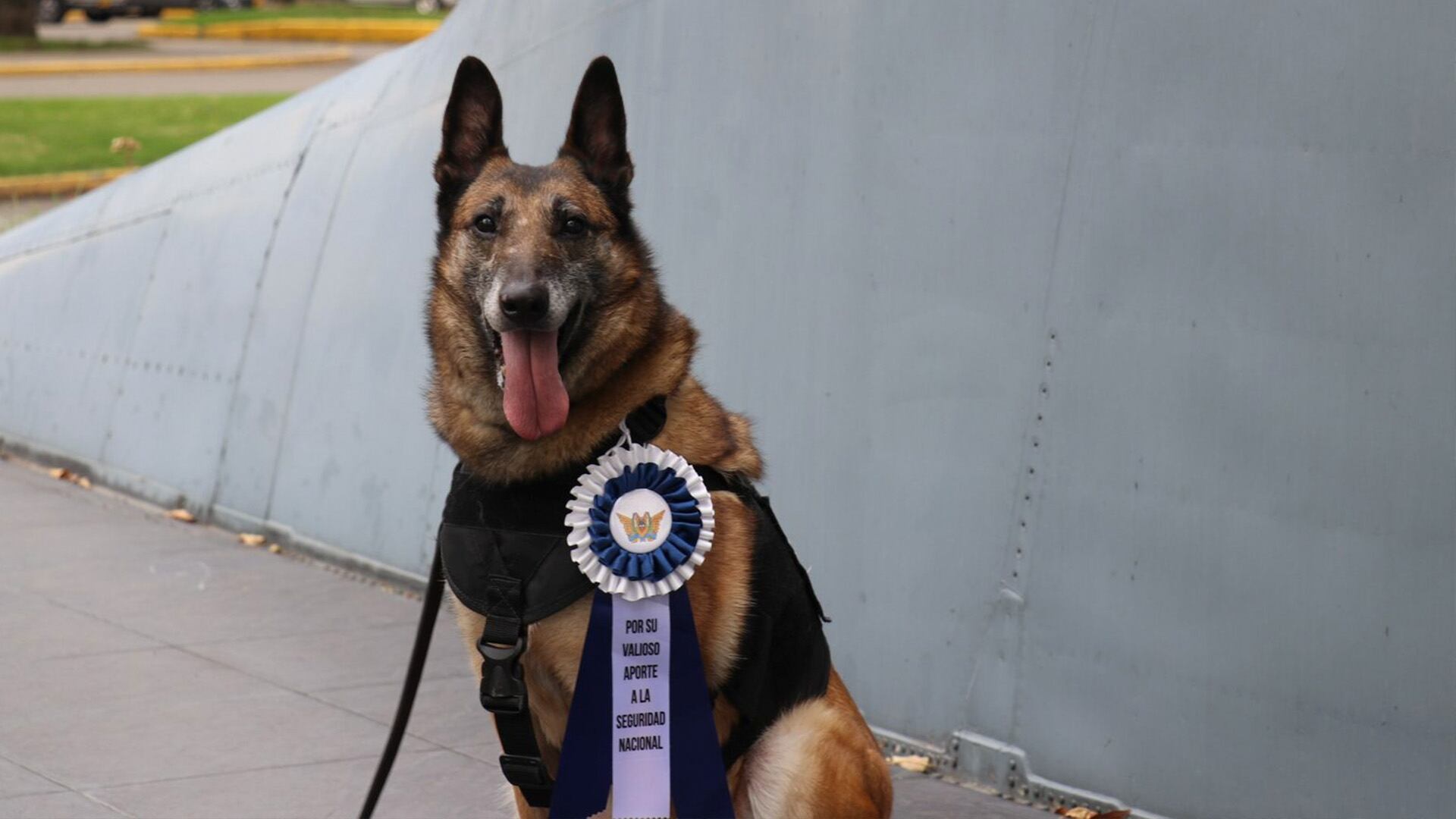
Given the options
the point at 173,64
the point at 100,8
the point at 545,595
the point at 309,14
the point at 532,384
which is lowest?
the point at 545,595

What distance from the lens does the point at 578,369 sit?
381 centimetres

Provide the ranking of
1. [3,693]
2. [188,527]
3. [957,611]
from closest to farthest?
1. [957,611]
2. [3,693]
3. [188,527]

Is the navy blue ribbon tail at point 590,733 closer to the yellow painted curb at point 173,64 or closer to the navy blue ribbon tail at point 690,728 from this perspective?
the navy blue ribbon tail at point 690,728

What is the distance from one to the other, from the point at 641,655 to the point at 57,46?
103 ft

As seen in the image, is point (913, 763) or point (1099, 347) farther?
point (913, 763)

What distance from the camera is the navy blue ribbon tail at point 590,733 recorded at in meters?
3.67

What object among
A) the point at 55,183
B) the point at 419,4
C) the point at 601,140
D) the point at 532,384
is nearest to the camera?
the point at 532,384

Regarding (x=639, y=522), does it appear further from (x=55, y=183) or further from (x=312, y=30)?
(x=312, y=30)

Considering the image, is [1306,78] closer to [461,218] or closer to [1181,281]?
[1181,281]

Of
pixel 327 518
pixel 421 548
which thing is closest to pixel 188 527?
pixel 327 518

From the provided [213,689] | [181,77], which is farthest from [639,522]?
[181,77]

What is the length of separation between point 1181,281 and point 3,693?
4327mm

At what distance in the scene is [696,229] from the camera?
6.17 m

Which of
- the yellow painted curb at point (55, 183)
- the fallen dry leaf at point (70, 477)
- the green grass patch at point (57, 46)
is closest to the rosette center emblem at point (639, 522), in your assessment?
the fallen dry leaf at point (70, 477)
